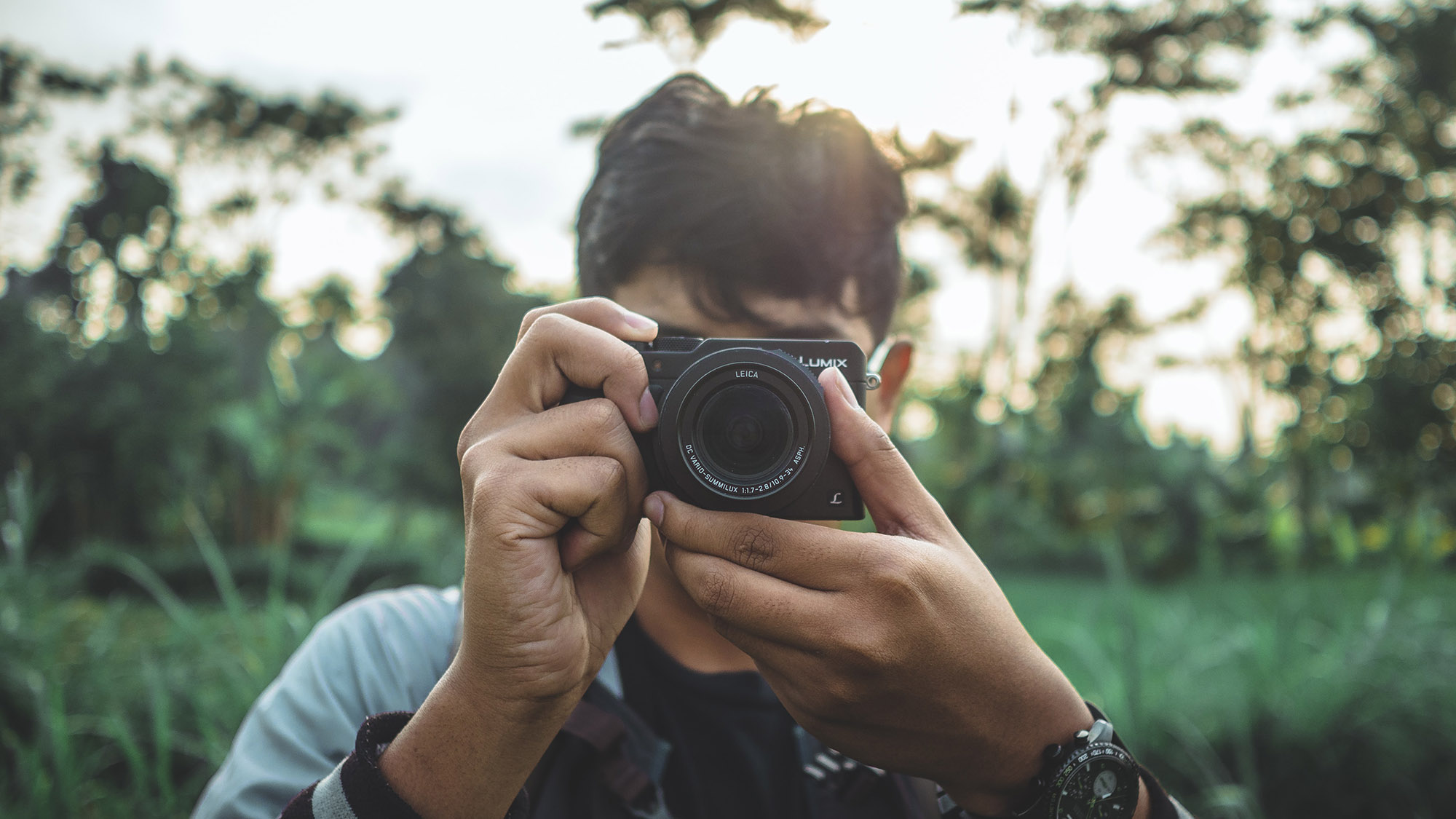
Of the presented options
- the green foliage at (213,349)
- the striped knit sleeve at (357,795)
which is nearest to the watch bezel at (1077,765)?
the striped knit sleeve at (357,795)

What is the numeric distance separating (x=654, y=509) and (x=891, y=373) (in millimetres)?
1133

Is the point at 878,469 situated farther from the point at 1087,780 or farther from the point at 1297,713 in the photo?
the point at 1297,713

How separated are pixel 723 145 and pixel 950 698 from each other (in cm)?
145

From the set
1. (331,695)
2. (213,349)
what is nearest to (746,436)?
(331,695)

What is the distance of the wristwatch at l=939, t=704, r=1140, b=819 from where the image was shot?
1398 mm

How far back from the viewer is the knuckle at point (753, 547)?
1370mm

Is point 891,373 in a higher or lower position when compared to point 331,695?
higher

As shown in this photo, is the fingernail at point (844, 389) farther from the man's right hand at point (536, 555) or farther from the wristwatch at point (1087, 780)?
the wristwatch at point (1087, 780)

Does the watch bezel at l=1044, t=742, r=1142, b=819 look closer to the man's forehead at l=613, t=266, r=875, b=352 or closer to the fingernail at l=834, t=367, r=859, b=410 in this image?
the fingernail at l=834, t=367, r=859, b=410

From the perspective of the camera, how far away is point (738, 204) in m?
2.04

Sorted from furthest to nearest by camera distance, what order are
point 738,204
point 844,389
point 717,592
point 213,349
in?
1. point 213,349
2. point 738,204
3. point 844,389
4. point 717,592

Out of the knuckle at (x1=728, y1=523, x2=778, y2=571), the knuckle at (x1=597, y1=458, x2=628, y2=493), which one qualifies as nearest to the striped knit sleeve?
the knuckle at (x1=597, y1=458, x2=628, y2=493)

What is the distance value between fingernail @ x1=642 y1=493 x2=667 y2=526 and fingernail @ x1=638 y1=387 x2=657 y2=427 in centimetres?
14

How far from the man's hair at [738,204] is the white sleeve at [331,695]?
3.13 feet
